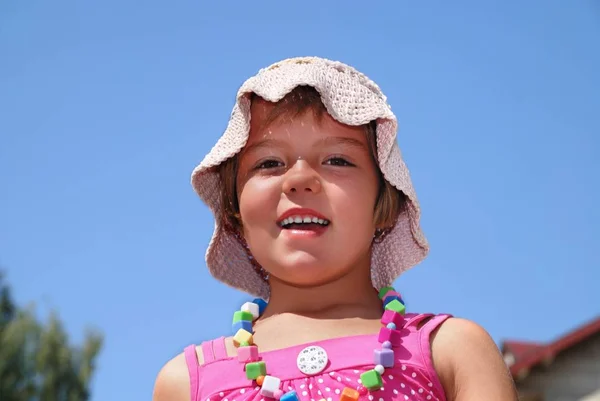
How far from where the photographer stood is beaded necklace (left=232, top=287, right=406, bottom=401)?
258cm

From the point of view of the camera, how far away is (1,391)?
20859mm

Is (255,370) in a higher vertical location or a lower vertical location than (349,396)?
higher

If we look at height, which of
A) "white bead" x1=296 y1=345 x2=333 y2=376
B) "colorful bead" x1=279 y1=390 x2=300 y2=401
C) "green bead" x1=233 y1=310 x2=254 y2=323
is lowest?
"colorful bead" x1=279 y1=390 x2=300 y2=401

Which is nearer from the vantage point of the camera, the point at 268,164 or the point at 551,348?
the point at 268,164

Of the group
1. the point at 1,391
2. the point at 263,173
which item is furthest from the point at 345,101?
the point at 1,391

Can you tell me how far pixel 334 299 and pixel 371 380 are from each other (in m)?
0.44

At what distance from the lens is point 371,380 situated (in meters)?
2.57

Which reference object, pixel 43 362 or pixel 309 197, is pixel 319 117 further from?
pixel 43 362

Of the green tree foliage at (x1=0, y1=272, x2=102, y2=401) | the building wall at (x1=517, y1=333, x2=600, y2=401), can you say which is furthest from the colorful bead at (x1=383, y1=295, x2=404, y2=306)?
the green tree foliage at (x1=0, y1=272, x2=102, y2=401)

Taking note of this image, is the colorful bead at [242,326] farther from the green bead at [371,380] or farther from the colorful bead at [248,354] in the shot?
the green bead at [371,380]

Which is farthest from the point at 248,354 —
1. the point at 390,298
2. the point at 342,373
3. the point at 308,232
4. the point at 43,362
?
the point at 43,362

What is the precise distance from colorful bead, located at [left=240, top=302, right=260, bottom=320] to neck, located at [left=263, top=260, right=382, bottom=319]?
61mm

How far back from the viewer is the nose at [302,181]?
2848 mm

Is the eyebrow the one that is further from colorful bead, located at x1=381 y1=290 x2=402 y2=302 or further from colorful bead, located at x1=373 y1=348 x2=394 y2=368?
colorful bead, located at x1=373 y1=348 x2=394 y2=368
